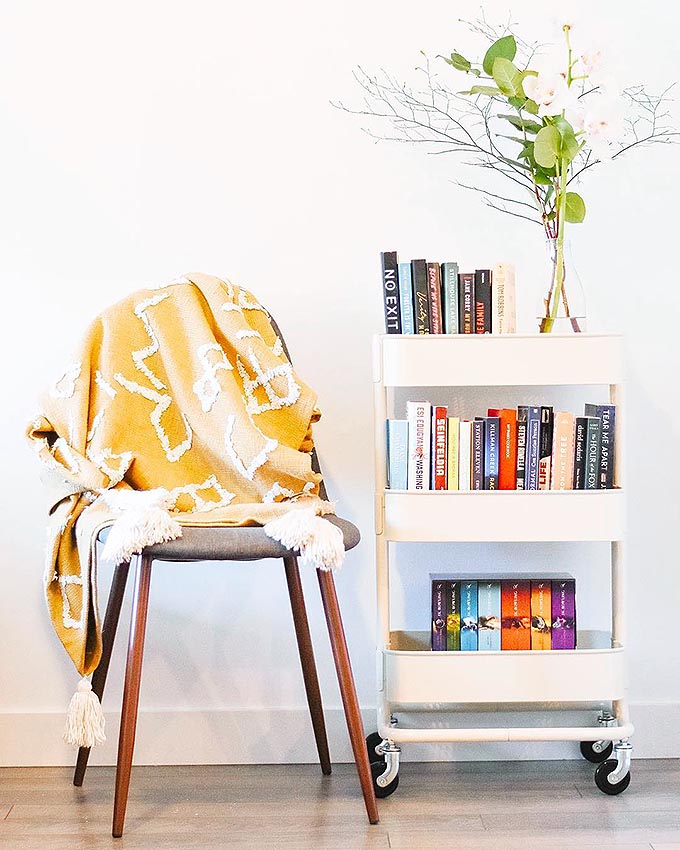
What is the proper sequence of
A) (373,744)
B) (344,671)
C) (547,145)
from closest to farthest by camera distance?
1. (344,671)
2. (547,145)
3. (373,744)

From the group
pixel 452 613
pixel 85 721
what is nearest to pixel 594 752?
pixel 452 613

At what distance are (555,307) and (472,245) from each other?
34cm

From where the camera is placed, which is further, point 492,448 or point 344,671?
point 492,448

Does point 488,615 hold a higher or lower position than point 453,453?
Answer: lower

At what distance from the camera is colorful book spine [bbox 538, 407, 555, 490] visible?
1947mm

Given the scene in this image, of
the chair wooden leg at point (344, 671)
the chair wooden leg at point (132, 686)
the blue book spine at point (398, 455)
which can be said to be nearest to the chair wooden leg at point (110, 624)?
the chair wooden leg at point (132, 686)

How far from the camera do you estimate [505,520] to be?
1.91 m

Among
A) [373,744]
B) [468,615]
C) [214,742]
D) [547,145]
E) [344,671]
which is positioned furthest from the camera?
[214,742]

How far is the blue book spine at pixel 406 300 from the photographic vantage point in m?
1.93

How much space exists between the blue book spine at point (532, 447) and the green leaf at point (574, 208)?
37cm

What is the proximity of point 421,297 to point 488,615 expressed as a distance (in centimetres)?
62

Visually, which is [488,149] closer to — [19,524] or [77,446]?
[77,446]

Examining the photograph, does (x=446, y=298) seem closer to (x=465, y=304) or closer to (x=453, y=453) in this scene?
(x=465, y=304)

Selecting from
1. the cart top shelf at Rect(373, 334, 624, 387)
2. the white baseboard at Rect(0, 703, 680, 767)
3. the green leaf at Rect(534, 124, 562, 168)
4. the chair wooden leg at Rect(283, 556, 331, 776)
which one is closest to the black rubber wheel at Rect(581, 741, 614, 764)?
the white baseboard at Rect(0, 703, 680, 767)
